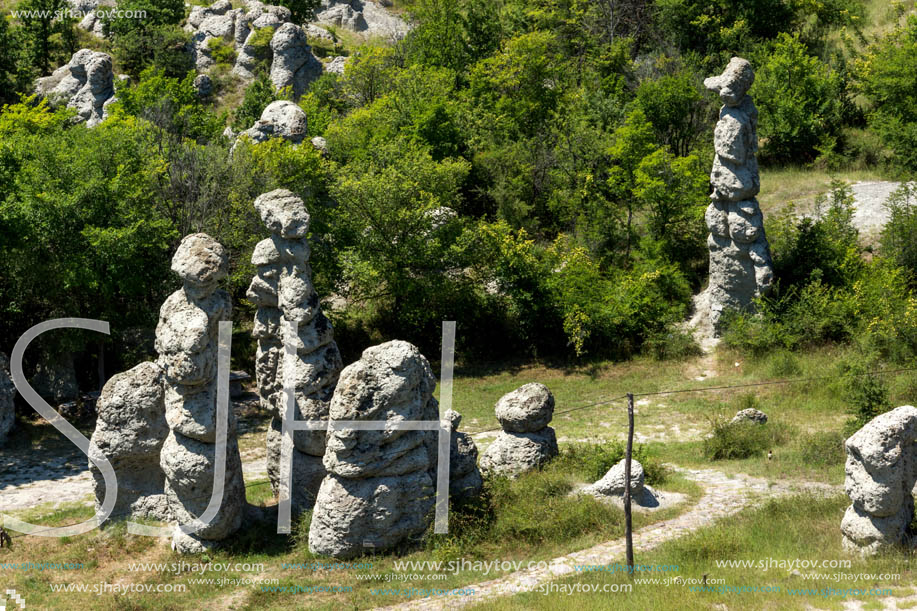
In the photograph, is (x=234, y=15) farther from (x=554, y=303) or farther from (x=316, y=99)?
(x=554, y=303)

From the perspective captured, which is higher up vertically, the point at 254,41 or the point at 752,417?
the point at 254,41

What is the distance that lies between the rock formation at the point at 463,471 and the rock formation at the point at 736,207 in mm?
13511

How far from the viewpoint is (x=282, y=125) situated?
39.0 meters

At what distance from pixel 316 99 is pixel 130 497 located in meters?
27.8

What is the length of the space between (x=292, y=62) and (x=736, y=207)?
96.3 ft

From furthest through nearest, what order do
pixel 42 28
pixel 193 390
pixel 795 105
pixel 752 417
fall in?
pixel 42 28
pixel 795 105
pixel 752 417
pixel 193 390

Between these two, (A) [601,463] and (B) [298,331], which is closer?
(B) [298,331]

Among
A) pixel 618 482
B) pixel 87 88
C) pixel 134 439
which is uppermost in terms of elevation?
pixel 87 88

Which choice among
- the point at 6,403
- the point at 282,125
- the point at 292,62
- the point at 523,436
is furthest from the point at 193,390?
the point at 292,62

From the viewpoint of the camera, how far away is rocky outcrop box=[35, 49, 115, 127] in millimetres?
48344

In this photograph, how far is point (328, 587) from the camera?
54.6 ft

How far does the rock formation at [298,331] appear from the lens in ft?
62.6

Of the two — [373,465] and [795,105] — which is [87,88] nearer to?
[795,105]

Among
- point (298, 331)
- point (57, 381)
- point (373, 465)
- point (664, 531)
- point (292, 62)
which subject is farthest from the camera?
point (292, 62)
